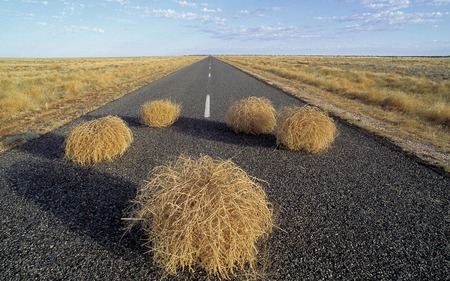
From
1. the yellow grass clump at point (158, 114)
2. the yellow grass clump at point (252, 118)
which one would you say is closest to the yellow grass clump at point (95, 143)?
the yellow grass clump at point (158, 114)

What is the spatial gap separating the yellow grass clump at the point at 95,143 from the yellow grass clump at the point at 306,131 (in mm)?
3429

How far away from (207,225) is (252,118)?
4.63m

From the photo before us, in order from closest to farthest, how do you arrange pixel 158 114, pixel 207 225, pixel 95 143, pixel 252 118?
1. pixel 207 225
2. pixel 95 143
3. pixel 252 118
4. pixel 158 114

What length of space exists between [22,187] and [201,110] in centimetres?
642

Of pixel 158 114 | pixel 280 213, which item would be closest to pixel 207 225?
pixel 280 213

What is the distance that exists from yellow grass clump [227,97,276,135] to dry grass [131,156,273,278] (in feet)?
13.7

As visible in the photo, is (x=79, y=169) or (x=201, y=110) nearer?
(x=79, y=169)

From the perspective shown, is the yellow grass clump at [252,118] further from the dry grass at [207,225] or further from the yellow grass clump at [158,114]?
the dry grass at [207,225]

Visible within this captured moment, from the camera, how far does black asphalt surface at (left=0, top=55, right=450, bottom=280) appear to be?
8.76ft

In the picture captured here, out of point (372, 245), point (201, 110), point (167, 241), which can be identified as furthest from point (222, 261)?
point (201, 110)

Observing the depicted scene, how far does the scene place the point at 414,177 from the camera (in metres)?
4.62

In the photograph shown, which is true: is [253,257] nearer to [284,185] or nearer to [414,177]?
[284,185]

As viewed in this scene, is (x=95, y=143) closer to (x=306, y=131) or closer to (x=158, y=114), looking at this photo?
(x=158, y=114)

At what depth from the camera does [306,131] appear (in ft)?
18.5
